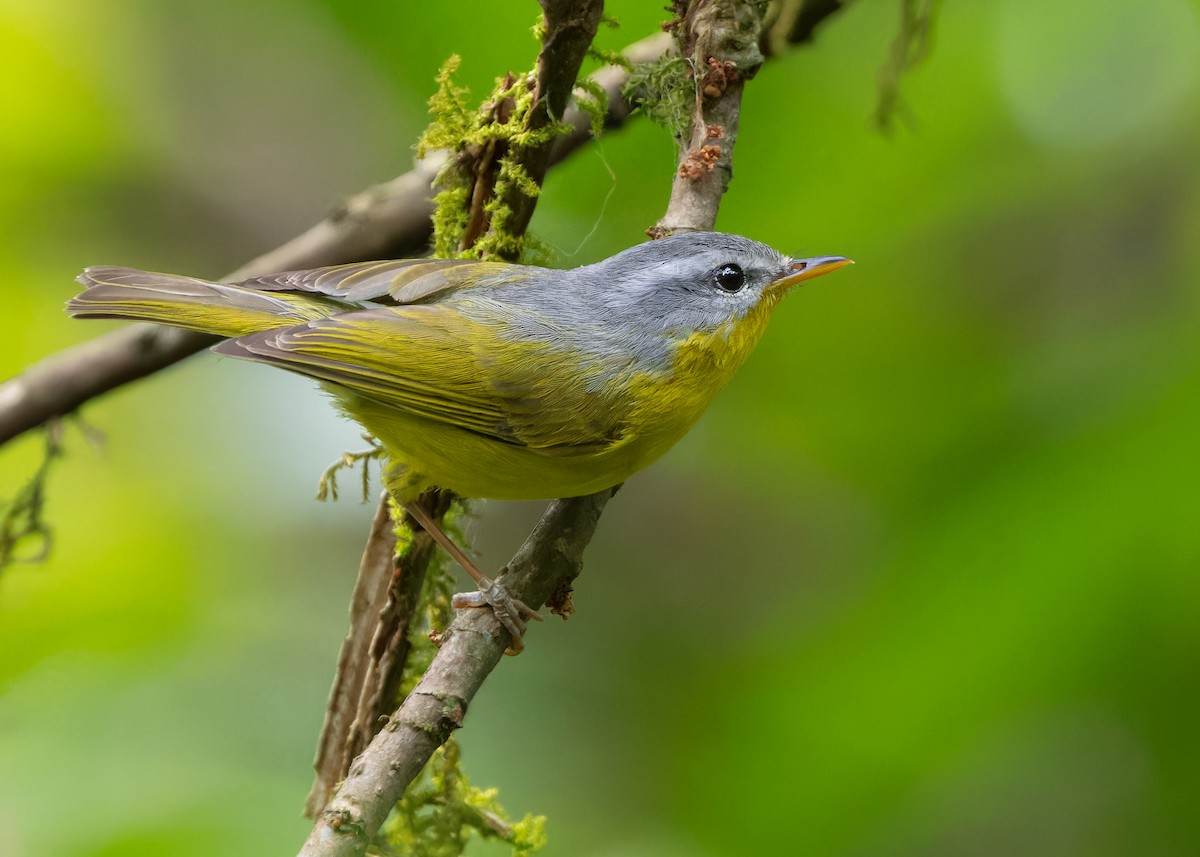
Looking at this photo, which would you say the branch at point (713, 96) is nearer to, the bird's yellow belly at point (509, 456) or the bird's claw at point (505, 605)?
the bird's yellow belly at point (509, 456)

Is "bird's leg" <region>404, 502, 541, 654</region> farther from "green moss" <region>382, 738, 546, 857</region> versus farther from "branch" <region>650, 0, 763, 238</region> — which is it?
"branch" <region>650, 0, 763, 238</region>

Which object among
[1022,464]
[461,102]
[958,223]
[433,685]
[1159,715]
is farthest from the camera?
[958,223]

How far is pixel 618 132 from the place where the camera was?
11.7 ft

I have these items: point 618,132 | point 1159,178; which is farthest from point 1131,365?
point 618,132

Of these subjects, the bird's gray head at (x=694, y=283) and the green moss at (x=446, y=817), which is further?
the bird's gray head at (x=694, y=283)

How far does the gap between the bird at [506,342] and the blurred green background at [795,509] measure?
1.37 ft

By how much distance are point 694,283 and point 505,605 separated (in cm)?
117

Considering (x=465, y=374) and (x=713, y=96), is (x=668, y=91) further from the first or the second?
(x=465, y=374)

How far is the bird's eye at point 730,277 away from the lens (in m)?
3.25

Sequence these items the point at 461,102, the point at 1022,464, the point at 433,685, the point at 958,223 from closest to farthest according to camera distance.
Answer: the point at 433,685, the point at 1022,464, the point at 461,102, the point at 958,223

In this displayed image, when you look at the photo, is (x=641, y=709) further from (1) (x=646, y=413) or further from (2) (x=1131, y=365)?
(2) (x=1131, y=365)

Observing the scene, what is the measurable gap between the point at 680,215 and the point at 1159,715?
190 centimetres

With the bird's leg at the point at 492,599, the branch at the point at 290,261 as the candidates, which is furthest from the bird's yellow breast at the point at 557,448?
the branch at the point at 290,261

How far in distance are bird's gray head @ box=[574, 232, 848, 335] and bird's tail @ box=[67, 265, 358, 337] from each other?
2.83 ft
